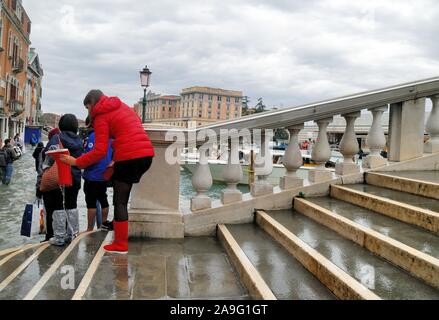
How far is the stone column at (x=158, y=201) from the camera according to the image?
14.7 ft

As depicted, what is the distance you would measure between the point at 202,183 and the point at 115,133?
1336 mm

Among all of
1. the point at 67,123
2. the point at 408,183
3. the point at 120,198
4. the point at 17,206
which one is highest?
the point at 67,123

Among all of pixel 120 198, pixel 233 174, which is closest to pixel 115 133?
pixel 120 198

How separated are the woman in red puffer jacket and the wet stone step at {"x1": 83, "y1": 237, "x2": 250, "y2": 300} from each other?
1.10 feet

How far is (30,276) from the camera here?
3.34 m

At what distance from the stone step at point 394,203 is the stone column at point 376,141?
1.70 feet

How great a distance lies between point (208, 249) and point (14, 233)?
212 inches

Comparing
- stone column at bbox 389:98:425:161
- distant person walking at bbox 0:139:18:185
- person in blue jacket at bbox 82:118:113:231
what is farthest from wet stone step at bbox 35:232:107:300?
distant person walking at bbox 0:139:18:185

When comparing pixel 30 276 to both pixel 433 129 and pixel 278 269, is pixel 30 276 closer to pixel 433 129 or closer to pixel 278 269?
pixel 278 269

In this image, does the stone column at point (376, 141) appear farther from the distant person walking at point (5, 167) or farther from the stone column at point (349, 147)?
the distant person walking at point (5, 167)

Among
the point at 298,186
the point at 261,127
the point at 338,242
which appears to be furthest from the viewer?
the point at 298,186

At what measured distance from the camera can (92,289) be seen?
9.94 feet
